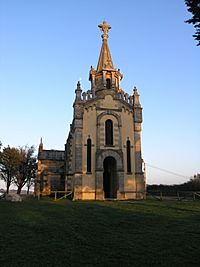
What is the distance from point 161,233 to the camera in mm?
11367

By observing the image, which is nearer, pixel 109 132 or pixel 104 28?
pixel 109 132

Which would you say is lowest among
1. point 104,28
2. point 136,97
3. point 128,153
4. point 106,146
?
point 128,153

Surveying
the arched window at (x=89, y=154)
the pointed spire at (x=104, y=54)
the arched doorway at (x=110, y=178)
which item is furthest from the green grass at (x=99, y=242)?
the pointed spire at (x=104, y=54)

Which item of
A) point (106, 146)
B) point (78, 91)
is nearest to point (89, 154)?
point (106, 146)

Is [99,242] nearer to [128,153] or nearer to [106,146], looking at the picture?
[106,146]

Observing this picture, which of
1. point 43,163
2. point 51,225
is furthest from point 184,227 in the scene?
point 43,163

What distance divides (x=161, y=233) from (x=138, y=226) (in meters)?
1.84

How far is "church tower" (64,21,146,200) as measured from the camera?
103 ft

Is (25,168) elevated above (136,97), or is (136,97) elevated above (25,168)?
(136,97)

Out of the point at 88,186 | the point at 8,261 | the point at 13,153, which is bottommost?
the point at 8,261

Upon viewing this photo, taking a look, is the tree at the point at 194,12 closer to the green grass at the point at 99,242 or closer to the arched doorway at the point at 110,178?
the green grass at the point at 99,242

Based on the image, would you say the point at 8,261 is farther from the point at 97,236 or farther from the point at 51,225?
the point at 51,225

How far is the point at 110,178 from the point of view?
35000 millimetres

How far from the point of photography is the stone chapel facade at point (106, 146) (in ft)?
103
